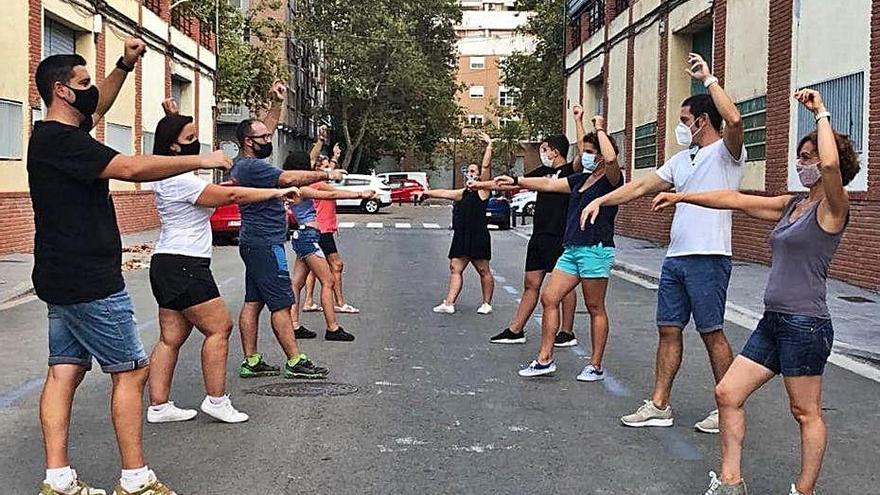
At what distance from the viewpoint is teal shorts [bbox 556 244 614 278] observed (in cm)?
794

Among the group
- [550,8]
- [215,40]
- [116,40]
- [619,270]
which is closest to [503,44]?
[550,8]

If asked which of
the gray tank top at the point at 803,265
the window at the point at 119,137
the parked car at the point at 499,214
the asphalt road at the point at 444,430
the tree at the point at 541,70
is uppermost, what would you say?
the tree at the point at 541,70

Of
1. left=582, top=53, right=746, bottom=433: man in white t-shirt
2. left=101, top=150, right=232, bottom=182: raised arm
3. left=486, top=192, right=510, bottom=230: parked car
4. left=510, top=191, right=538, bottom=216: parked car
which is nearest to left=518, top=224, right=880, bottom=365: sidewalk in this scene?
left=582, top=53, right=746, bottom=433: man in white t-shirt

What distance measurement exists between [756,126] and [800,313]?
1527 centimetres

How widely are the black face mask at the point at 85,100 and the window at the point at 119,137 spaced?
70.1ft

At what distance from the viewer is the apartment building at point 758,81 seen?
1462 cm

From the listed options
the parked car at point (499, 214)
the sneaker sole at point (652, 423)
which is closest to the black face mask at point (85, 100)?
the sneaker sole at point (652, 423)

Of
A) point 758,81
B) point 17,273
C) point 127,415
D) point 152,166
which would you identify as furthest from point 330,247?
point 758,81

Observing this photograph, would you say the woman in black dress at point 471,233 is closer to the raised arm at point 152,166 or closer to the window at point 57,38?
the raised arm at point 152,166

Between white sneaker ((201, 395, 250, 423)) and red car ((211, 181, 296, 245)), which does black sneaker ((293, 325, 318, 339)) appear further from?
red car ((211, 181, 296, 245))

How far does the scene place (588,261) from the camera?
7.95 metres

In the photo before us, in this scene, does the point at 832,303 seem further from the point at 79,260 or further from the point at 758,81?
the point at 79,260

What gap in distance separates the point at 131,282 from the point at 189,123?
10640 millimetres

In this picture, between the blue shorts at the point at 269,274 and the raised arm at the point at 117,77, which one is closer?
the raised arm at the point at 117,77
